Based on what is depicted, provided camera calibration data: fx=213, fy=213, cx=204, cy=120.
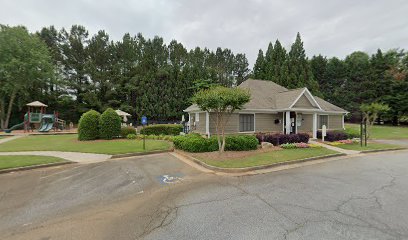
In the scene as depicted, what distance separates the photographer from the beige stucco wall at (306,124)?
68.1 feet

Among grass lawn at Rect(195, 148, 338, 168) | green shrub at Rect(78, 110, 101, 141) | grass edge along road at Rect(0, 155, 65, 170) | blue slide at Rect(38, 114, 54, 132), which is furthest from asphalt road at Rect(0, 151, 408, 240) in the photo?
blue slide at Rect(38, 114, 54, 132)

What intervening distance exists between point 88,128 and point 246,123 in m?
13.1

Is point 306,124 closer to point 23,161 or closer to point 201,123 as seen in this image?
point 201,123

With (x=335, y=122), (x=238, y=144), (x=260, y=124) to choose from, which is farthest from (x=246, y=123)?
(x=335, y=122)

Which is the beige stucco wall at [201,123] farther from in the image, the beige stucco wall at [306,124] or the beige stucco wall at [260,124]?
the beige stucco wall at [306,124]

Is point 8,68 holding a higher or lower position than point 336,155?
higher

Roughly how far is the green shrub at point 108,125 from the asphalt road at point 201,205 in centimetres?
885

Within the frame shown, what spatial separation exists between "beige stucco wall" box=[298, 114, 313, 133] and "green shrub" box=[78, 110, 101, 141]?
18484 millimetres

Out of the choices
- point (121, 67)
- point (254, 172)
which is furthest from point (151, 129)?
point (121, 67)

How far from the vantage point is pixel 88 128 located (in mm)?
17234

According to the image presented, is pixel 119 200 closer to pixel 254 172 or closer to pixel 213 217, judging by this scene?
pixel 213 217

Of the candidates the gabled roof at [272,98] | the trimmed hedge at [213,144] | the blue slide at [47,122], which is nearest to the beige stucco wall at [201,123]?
the gabled roof at [272,98]

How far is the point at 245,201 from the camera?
5645mm

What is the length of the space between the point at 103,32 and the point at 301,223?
46920 millimetres
